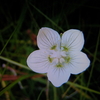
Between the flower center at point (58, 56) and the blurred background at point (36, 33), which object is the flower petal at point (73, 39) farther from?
the blurred background at point (36, 33)

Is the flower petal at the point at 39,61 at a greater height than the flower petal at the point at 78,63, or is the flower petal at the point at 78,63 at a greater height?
the flower petal at the point at 39,61

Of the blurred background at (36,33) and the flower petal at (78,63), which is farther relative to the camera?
the blurred background at (36,33)

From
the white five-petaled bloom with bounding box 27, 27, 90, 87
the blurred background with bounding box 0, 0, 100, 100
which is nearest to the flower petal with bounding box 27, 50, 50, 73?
the white five-petaled bloom with bounding box 27, 27, 90, 87

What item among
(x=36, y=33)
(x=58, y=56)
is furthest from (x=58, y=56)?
(x=36, y=33)

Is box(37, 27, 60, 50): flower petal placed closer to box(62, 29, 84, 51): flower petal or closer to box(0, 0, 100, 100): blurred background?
box(62, 29, 84, 51): flower petal

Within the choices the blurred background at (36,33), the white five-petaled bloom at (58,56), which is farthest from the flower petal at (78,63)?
the blurred background at (36,33)

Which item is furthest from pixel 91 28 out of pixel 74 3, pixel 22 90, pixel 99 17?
pixel 22 90
